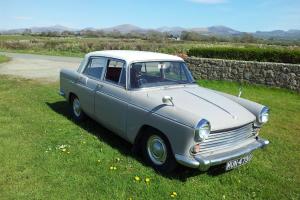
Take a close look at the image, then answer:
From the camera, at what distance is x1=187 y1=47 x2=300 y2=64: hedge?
485 inches

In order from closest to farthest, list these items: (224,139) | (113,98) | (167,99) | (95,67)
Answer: (224,139)
(167,99)
(113,98)
(95,67)

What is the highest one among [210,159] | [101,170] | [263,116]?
[263,116]

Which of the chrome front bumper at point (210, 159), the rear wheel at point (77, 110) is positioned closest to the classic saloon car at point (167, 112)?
the chrome front bumper at point (210, 159)

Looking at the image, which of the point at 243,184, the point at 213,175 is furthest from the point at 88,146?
the point at 243,184

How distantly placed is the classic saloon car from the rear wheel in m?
0.34

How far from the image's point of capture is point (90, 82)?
6.50 m

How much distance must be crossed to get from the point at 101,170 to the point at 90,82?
2182 mm

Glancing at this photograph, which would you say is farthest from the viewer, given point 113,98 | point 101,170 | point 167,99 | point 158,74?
point 158,74

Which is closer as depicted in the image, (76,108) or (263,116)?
(263,116)

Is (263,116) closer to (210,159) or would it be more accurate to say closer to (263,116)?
(263,116)

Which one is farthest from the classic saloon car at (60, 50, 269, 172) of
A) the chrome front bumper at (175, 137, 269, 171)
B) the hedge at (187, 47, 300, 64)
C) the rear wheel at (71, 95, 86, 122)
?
the hedge at (187, 47, 300, 64)

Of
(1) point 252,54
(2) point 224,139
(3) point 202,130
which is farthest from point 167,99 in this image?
(1) point 252,54

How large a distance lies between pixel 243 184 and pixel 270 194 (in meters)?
0.39

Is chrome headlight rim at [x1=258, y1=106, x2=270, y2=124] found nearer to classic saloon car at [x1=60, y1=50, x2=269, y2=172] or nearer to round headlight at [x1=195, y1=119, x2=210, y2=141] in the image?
classic saloon car at [x1=60, y1=50, x2=269, y2=172]
